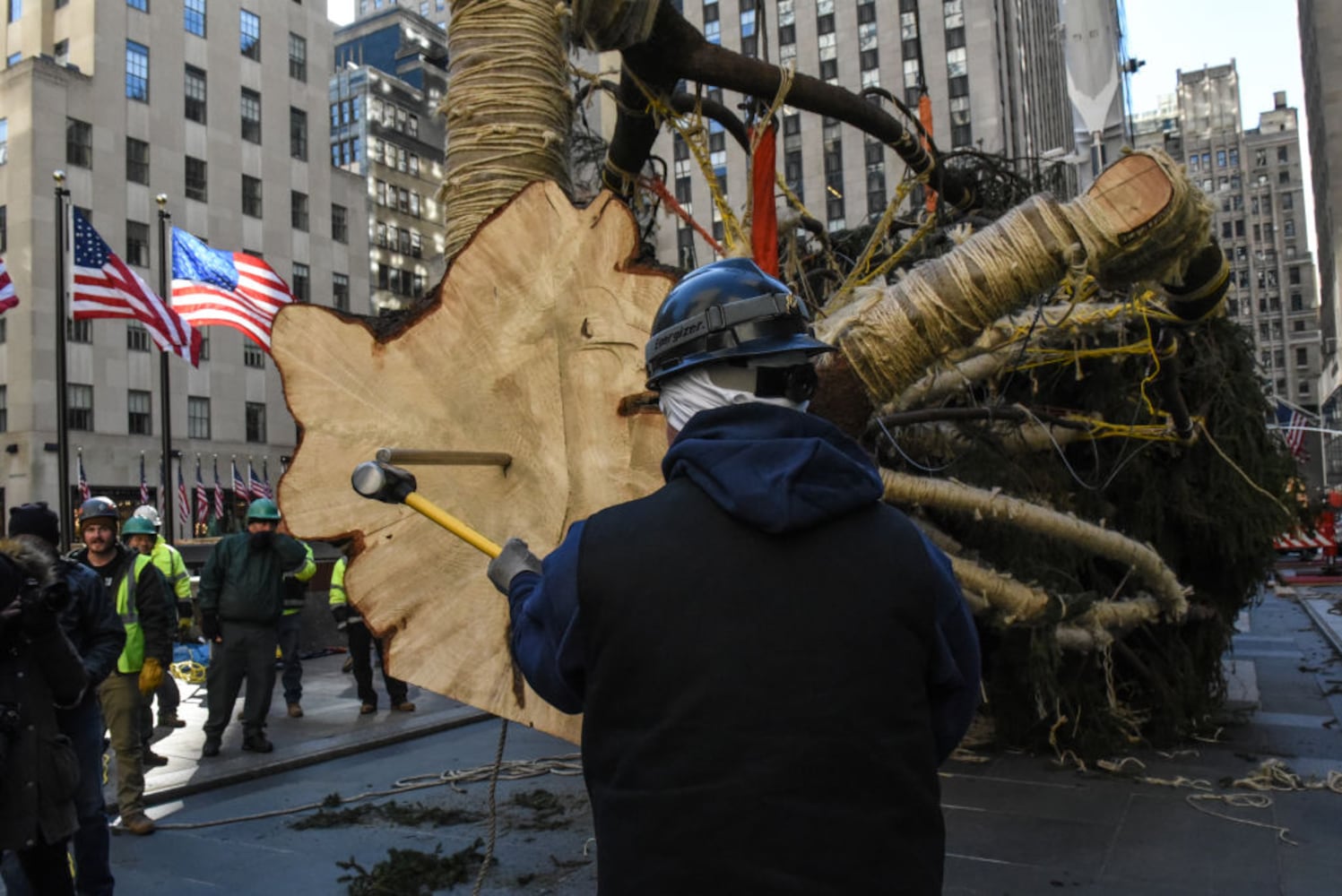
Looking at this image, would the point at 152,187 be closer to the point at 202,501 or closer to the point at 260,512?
the point at 202,501

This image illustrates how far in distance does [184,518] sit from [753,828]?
39078 millimetres

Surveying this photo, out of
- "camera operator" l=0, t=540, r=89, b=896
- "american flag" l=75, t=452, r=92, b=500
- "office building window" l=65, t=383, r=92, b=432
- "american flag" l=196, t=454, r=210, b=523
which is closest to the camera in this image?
"camera operator" l=0, t=540, r=89, b=896

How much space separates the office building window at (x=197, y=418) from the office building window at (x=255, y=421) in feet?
5.85

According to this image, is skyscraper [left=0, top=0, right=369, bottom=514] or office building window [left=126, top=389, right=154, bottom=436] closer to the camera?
skyscraper [left=0, top=0, right=369, bottom=514]

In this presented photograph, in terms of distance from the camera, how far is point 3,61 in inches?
1487

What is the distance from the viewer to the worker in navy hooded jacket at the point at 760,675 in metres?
1.52

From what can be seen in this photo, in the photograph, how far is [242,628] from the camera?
779 centimetres

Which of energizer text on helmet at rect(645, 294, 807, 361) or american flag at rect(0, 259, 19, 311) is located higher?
american flag at rect(0, 259, 19, 311)

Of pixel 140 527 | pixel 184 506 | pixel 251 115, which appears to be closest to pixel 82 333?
pixel 184 506

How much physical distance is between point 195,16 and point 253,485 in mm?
Answer: 18105

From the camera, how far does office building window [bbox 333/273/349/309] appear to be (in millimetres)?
43688

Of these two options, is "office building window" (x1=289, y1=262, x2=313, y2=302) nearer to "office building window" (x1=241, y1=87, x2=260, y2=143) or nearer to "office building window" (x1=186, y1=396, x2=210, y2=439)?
"office building window" (x1=241, y1=87, x2=260, y2=143)

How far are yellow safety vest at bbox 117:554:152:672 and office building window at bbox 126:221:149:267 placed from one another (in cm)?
3483

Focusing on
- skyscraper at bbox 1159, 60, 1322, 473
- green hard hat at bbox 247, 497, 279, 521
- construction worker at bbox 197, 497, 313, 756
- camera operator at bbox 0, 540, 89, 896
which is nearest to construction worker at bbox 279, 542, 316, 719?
green hard hat at bbox 247, 497, 279, 521
